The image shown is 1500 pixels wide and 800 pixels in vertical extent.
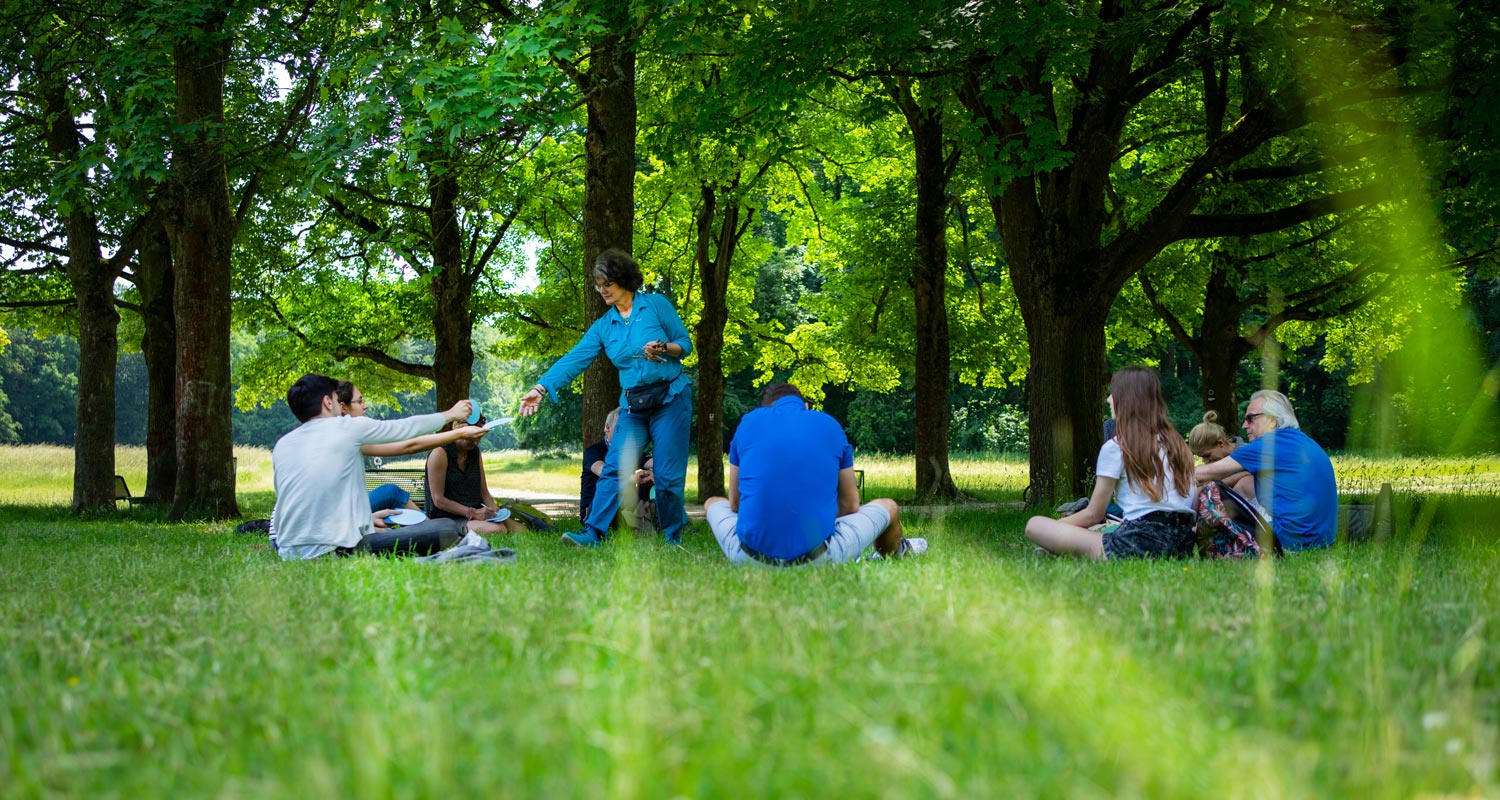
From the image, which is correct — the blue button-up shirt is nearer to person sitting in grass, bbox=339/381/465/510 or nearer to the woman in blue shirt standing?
the woman in blue shirt standing

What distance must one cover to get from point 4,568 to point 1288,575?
283 inches

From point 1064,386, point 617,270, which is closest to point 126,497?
point 617,270

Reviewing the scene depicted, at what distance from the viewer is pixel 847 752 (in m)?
2.16

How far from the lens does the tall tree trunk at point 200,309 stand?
44.5 feet

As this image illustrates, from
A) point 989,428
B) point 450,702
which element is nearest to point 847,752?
point 450,702

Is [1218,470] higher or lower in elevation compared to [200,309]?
lower

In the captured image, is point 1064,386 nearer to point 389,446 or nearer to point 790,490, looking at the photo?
point 790,490

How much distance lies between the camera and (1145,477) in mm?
6742

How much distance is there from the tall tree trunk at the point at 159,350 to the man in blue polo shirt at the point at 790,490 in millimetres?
14464

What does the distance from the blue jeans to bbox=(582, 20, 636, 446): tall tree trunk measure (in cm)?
270

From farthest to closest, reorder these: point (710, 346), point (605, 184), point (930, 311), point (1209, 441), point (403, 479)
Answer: point (710, 346)
point (930, 311)
point (403, 479)
point (605, 184)
point (1209, 441)

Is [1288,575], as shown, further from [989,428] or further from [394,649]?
[989,428]

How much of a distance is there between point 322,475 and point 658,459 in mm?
2541

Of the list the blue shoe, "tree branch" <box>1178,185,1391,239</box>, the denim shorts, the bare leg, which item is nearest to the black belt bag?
the blue shoe
